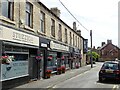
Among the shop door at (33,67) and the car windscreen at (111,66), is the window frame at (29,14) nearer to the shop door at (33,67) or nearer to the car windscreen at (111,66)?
the shop door at (33,67)

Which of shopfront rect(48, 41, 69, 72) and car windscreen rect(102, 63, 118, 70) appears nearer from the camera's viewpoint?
car windscreen rect(102, 63, 118, 70)

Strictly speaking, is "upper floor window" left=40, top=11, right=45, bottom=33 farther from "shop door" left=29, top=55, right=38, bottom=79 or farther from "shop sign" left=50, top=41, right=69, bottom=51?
"shop door" left=29, top=55, right=38, bottom=79

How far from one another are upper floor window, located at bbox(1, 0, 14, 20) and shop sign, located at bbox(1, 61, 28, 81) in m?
2.83

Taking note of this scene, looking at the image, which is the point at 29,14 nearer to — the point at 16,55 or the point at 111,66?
the point at 16,55

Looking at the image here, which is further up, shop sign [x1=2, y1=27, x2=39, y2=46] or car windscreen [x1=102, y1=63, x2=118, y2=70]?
shop sign [x1=2, y1=27, x2=39, y2=46]

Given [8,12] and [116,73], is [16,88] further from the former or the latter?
[116,73]

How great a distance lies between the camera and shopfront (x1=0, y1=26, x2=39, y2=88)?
14136 mm

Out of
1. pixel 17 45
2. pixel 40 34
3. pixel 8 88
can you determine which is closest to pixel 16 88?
pixel 8 88

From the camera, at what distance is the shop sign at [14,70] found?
14430 millimetres

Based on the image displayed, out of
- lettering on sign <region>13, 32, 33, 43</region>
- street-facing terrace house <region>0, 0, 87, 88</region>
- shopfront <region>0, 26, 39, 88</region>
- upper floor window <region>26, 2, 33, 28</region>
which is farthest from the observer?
upper floor window <region>26, 2, 33, 28</region>

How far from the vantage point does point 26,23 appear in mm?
18422

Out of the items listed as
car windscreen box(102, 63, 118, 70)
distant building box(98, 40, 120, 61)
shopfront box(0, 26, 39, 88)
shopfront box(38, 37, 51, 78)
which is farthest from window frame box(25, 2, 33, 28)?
distant building box(98, 40, 120, 61)

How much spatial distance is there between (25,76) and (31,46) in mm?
2171

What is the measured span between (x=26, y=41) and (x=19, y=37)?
133 cm
